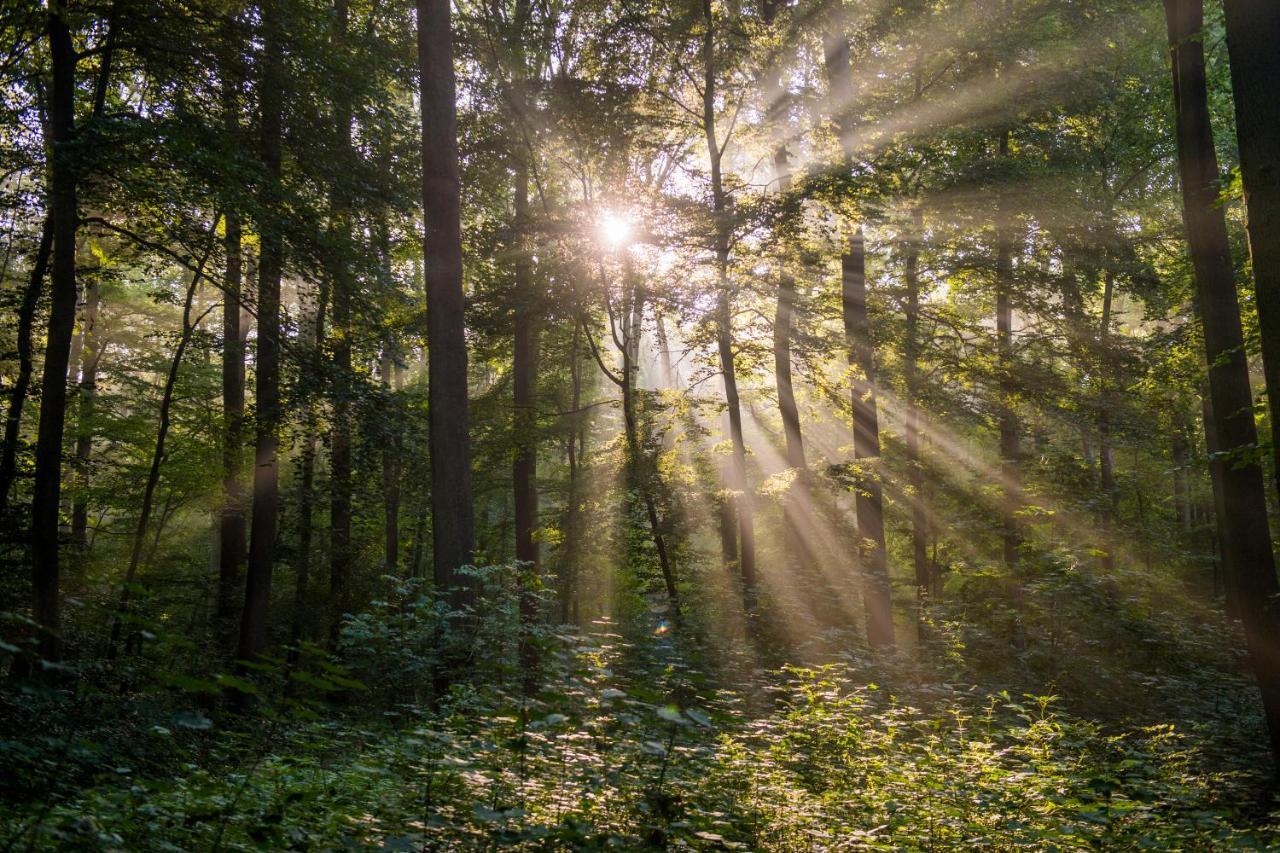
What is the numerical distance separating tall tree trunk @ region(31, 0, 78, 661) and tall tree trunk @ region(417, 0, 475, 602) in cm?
434

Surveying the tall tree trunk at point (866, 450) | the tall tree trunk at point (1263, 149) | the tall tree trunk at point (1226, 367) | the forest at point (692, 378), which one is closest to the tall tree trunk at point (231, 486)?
the forest at point (692, 378)

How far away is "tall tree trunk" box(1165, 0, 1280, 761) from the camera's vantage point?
7770mm

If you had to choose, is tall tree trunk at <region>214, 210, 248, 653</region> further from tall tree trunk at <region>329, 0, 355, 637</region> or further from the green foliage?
the green foliage

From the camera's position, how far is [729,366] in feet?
49.3

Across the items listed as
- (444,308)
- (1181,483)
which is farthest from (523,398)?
(1181,483)

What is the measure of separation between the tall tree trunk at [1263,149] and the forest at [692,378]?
0.03 metres

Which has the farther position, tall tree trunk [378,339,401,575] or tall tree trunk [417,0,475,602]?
tall tree trunk [378,339,401,575]

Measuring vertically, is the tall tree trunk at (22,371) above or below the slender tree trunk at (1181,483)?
above

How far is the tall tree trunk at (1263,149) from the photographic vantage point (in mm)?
6305

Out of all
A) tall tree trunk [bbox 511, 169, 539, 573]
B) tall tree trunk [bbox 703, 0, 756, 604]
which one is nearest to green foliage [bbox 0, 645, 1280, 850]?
tall tree trunk [bbox 703, 0, 756, 604]

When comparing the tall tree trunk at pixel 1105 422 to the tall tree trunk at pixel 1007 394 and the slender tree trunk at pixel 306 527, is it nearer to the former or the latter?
the tall tree trunk at pixel 1007 394

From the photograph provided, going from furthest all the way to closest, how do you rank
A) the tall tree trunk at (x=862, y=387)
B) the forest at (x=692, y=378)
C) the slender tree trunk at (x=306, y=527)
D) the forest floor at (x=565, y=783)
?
the slender tree trunk at (x=306, y=527), the tall tree trunk at (x=862, y=387), the forest at (x=692, y=378), the forest floor at (x=565, y=783)

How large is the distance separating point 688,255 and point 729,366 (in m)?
2.23

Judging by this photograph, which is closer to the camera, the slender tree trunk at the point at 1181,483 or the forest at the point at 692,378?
the forest at the point at 692,378
